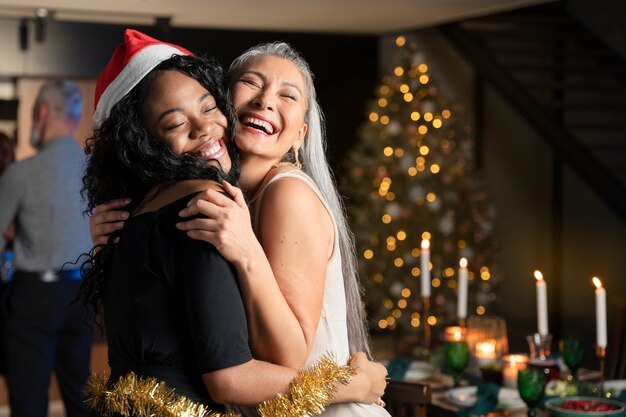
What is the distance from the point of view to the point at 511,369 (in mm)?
3188

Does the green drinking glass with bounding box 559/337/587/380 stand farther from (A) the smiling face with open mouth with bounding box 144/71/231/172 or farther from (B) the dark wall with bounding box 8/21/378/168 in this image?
(B) the dark wall with bounding box 8/21/378/168

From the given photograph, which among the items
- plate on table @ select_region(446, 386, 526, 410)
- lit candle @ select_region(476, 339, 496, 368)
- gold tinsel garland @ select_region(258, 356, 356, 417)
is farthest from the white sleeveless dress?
lit candle @ select_region(476, 339, 496, 368)

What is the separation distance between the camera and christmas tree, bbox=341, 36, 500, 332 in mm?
7367

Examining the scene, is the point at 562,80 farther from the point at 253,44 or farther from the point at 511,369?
the point at 511,369

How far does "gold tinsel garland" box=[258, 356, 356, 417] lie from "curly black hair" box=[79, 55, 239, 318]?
1.30 ft

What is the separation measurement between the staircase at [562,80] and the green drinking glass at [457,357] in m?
3.90

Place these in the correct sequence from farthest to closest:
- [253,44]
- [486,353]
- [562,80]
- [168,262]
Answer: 1. [562,80]
2. [253,44]
3. [486,353]
4. [168,262]

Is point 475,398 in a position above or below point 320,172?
below

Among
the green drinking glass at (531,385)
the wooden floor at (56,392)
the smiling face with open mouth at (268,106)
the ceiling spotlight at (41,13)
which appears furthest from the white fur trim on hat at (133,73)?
the ceiling spotlight at (41,13)

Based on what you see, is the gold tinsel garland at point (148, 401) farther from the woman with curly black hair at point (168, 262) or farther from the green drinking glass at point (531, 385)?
the green drinking glass at point (531, 385)

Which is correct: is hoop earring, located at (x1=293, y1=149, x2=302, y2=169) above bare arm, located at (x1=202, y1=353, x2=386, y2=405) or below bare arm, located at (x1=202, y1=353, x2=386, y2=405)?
above

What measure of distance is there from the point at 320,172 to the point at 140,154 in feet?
1.84

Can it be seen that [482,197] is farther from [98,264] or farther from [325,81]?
[98,264]

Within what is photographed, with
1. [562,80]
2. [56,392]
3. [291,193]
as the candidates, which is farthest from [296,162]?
[562,80]
